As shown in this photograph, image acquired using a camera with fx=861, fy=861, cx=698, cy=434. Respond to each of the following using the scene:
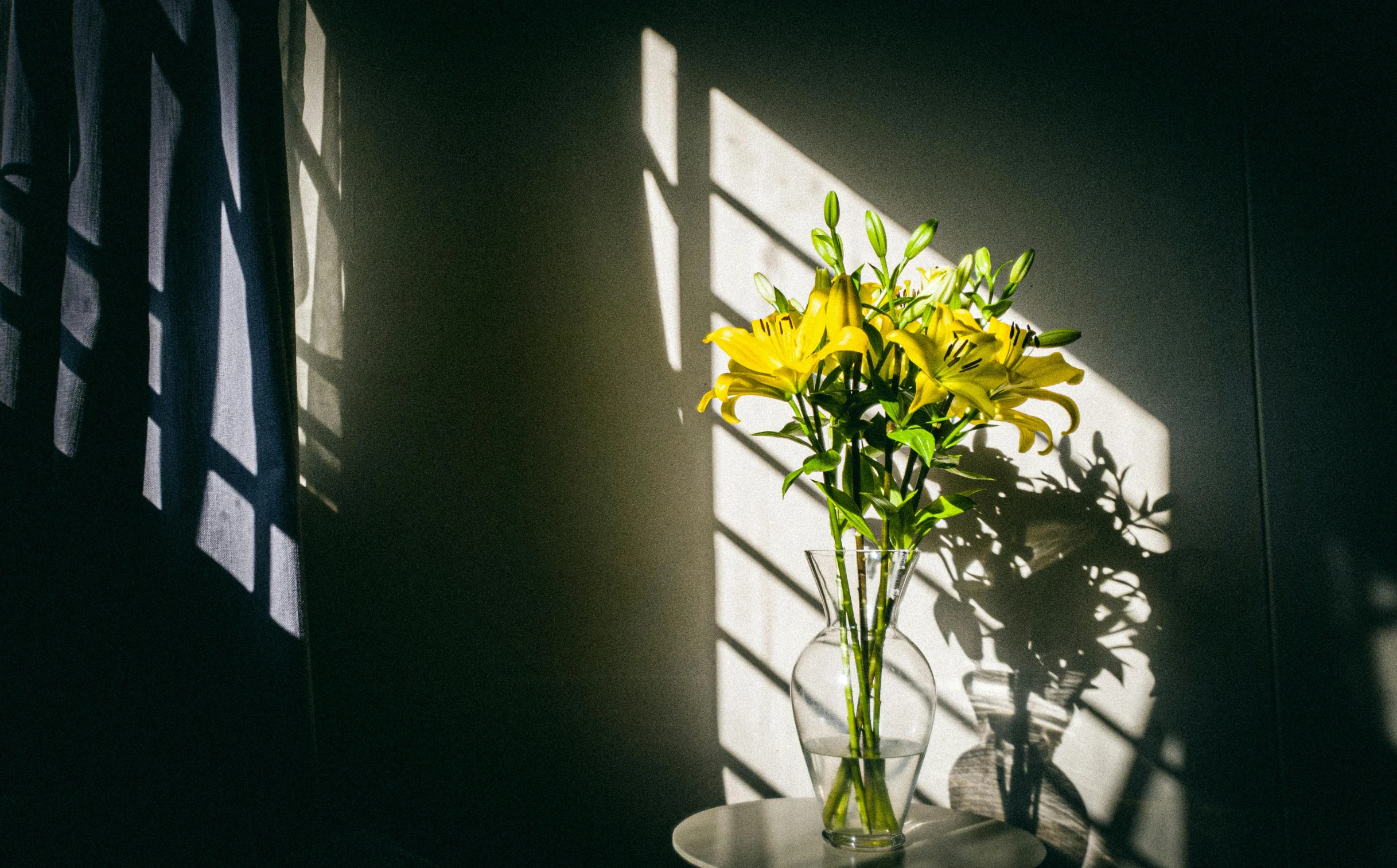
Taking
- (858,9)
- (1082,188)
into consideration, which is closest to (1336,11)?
(1082,188)

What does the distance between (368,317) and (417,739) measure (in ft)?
2.43

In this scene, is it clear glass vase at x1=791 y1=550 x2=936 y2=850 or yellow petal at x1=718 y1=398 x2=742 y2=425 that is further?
yellow petal at x1=718 y1=398 x2=742 y2=425

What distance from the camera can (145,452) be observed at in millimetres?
1108

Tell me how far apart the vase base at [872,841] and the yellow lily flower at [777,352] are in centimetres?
54

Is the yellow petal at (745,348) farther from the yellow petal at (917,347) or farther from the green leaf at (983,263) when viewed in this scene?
the green leaf at (983,263)

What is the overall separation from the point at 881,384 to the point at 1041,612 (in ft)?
1.65

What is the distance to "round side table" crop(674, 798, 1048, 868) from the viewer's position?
1027 millimetres

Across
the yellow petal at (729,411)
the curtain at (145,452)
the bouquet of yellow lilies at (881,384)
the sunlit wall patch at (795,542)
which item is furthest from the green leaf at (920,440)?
the curtain at (145,452)

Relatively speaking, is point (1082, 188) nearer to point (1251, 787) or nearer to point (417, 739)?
point (1251, 787)

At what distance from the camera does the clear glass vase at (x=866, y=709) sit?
3.44ft

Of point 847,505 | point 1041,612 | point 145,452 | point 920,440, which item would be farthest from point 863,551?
point 145,452

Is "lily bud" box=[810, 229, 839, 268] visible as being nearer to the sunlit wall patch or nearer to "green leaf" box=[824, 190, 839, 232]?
"green leaf" box=[824, 190, 839, 232]

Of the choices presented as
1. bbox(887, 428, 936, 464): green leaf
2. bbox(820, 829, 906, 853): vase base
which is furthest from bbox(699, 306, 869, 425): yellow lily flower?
bbox(820, 829, 906, 853): vase base

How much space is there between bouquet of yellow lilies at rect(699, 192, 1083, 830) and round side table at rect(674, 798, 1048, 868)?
61mm
